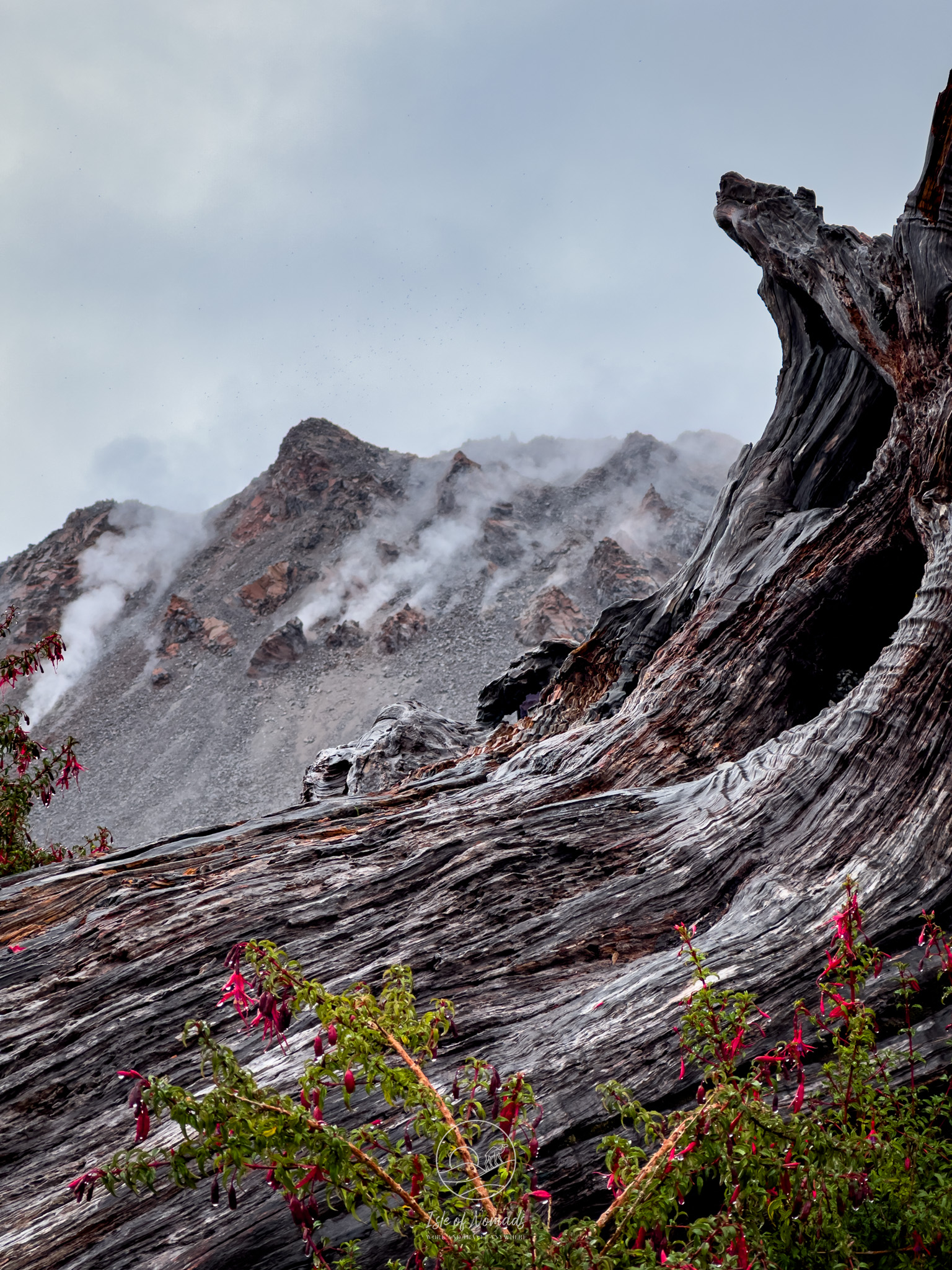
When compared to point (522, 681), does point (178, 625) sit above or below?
above

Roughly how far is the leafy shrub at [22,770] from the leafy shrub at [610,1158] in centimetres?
762

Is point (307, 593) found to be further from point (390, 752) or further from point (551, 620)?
point (390, 752)

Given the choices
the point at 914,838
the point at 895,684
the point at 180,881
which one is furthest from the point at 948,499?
the point at 180,881

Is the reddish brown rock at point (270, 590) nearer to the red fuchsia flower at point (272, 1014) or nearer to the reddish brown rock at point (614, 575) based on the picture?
the reddish brown rock at point (614, 575)

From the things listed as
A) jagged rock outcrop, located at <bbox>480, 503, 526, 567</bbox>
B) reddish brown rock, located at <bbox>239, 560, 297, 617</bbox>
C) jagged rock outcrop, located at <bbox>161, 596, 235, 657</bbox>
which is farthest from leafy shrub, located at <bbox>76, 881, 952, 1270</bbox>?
reddish brown rock, located at <bbox>239, 560, 297, 617</bbox>

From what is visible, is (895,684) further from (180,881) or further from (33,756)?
(33,756)

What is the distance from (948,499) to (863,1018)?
6647mm

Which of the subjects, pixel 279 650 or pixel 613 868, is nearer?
pixel 613 868

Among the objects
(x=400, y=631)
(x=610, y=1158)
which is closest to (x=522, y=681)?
(x=610, y=1158)

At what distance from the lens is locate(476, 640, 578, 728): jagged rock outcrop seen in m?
20.0

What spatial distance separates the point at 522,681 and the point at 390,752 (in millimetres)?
5059

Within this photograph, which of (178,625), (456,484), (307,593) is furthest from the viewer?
(456,484)

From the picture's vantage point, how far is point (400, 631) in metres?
79.7

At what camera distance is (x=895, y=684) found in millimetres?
6871
